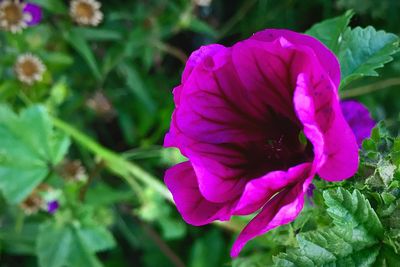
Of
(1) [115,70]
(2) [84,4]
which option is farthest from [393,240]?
(1) [115,70]

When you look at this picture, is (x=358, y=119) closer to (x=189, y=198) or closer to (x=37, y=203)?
(x=189, y=198)

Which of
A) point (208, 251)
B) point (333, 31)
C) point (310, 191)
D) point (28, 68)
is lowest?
point (208, 251)

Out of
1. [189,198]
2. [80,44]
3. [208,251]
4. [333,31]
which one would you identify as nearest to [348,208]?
[189,198]

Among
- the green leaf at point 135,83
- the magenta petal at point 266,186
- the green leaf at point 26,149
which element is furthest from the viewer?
the green leaf at point 135,83

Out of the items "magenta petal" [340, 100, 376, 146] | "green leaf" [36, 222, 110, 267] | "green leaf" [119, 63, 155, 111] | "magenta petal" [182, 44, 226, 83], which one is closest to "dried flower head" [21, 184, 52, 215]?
"green leaf" [36, 222, 110, 267]

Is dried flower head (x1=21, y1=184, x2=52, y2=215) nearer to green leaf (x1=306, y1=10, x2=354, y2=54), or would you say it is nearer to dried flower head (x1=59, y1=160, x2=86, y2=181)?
dried flower head (x1=59, y1=160, x2=86, y2=181)

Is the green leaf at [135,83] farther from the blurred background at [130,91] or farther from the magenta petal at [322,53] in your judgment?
the magenta petal at [322,53]

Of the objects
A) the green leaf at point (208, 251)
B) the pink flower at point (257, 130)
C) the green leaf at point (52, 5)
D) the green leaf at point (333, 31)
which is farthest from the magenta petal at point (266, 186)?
the green leaf at point (208, 251)
